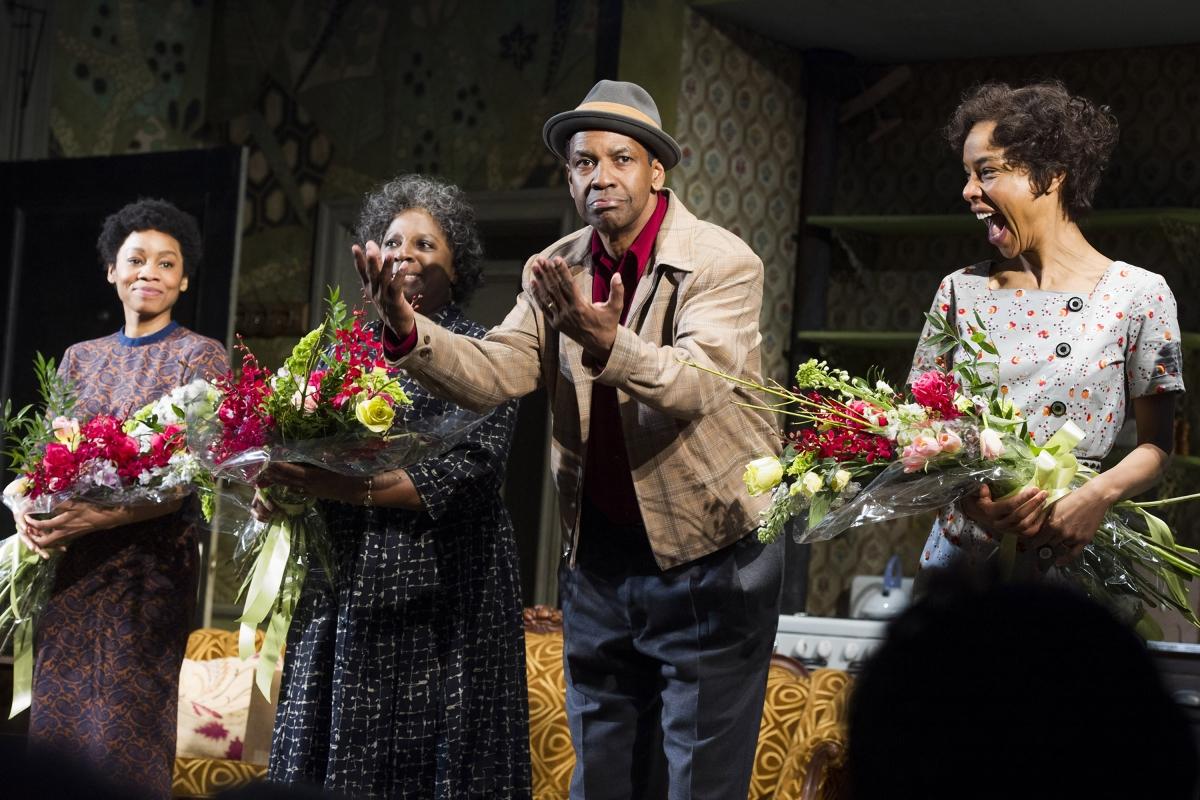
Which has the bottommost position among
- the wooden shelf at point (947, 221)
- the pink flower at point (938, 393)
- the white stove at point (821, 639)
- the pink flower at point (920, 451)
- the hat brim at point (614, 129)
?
the white stove at point (821, 639)

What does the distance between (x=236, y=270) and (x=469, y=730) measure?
2758 mm

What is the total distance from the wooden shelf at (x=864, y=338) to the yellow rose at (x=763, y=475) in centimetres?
321

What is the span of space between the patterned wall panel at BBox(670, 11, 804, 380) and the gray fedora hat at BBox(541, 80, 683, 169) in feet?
9.18

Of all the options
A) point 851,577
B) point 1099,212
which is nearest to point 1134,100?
point 1099,212

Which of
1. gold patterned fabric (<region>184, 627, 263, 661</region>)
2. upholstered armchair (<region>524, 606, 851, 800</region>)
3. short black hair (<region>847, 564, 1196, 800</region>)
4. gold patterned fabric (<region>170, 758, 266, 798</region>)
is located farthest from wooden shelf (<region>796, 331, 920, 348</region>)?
short black hair (<region>847, 564, 1196, 800</region>)

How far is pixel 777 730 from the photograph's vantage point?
12.5ft

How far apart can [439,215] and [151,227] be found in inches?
34.0

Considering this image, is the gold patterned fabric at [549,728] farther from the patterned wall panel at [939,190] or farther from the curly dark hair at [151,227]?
the patterned wall panel at [939,190]

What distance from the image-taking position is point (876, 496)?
7.23 ft

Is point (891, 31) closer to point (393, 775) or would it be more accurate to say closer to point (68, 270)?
point (68, 270)

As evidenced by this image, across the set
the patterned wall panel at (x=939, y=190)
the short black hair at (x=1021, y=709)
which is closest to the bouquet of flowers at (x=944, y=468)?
the short black hair at (x=1021, y=709)

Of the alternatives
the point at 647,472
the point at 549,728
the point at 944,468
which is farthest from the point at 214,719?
the point at 944,468

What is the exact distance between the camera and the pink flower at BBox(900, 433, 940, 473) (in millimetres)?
2090

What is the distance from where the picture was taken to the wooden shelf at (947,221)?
512 centimetres
